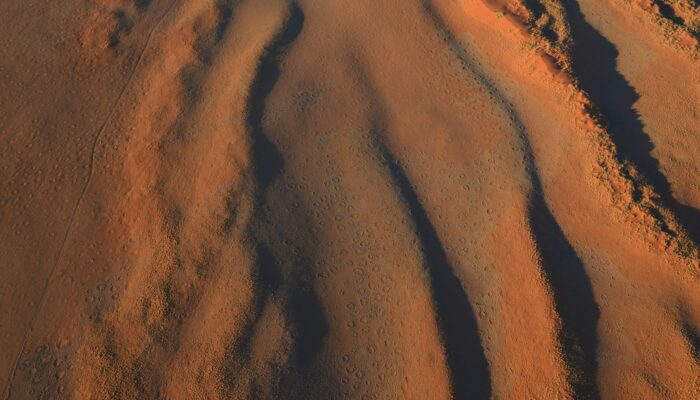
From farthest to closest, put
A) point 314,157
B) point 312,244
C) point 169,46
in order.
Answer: point 169,46 < point 314,157 < point 312,244

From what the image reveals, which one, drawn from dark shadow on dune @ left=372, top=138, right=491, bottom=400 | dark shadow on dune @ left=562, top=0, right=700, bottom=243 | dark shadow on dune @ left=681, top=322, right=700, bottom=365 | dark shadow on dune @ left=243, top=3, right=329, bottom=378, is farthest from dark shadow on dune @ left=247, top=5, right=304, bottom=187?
dark shadow on dune @ left=681, top=322, right=700, bottom=365

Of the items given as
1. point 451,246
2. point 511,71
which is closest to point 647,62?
point 511,71

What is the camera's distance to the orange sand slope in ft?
45.0

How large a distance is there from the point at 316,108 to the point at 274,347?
9.26 metres

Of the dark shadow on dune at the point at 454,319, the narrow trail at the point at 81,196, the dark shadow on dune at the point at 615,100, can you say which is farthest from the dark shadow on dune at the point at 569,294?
the narrow trail at the point at 81,196

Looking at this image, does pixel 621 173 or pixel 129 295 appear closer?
pixel 129 295

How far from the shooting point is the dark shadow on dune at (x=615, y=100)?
52.9ft

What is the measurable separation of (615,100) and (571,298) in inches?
342

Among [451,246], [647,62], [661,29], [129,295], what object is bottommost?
[129,295]

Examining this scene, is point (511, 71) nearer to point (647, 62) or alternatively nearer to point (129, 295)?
point (647, 62)

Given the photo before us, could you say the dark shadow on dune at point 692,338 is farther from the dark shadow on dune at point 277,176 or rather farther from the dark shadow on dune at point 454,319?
the dark shadow on dune at point 277,176

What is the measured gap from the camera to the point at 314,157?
1714 centimetres

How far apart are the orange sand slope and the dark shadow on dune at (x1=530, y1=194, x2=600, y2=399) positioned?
7 centimetres

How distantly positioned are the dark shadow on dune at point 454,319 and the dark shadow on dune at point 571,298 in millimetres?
2527
